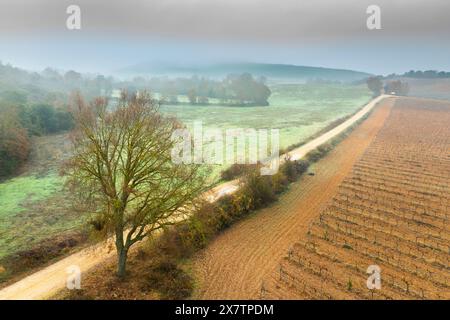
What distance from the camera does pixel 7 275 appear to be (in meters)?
22.0

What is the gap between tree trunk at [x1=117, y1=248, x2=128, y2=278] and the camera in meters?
20.9

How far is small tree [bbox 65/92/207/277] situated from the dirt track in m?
5.17

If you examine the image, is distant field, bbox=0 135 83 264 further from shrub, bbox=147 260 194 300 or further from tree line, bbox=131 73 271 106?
tree line, bbox=131 73 271 106

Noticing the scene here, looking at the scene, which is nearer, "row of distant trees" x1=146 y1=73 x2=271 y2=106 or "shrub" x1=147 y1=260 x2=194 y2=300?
"shrub" x1=147 y1=260 x2=194 y2=300

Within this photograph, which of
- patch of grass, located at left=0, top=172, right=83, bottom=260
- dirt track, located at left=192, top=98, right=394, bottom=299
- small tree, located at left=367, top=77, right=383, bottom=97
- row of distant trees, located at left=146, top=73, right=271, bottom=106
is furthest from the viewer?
small tree, located at left=367, top=77, right=383, bottom=97

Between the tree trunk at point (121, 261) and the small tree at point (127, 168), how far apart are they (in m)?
0.06

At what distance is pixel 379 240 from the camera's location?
1029 inches

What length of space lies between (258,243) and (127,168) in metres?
12.2

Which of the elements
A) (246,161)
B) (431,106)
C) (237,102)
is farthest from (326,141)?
(431,106)

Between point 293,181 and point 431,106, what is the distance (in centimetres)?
10288

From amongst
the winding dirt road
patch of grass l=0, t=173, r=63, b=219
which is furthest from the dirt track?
patch of grass l=0, t=173, r=63, b=219

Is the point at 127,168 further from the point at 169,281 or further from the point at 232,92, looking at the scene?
the point at 232,92

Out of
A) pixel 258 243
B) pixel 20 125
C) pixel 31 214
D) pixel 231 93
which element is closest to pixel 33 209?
pixel 31 214
